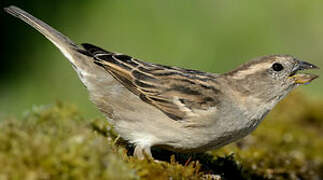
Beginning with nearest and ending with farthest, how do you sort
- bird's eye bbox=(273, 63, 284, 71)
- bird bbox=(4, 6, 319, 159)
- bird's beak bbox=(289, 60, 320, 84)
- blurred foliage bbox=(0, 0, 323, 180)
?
1. bird bbox=(4, 6, 319, 159)
2. bird's beak bbox=(289, 60, 320, 84)
3. bird's eye bbox=(273, 63, 284, 71)
4. blurred foliage bbox=(0, 0, 323, 180)

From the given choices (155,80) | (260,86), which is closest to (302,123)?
(260,86)

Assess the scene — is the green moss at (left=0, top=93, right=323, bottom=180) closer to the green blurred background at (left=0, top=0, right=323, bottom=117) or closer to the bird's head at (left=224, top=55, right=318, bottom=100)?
the bird's head at (left=224, top=55, right=318, bottom=100)

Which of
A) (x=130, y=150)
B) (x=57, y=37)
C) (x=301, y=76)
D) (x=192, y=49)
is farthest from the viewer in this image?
(x=192, y=49)

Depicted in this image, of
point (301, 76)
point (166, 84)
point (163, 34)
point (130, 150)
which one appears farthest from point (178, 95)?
point (163, 34)

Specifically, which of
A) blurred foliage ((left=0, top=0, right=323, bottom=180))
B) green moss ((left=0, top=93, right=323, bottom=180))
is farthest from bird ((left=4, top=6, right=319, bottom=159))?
blurred foliage ((left=0, top=0, right=323, bottom=180))

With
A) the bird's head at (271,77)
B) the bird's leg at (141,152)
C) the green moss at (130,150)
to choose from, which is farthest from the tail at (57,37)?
the bird's head at (271,77)

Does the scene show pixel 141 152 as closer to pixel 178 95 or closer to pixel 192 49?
pixel 178 95

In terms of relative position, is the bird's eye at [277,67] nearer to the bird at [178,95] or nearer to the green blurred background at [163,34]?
the bird at [178,95]
